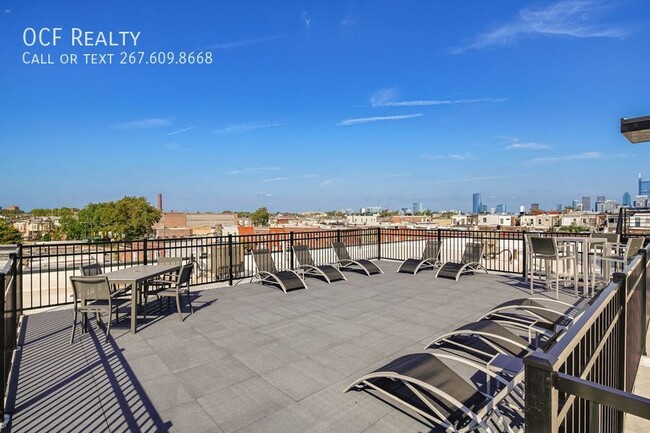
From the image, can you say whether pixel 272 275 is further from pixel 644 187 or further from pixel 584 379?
pixel 644 187

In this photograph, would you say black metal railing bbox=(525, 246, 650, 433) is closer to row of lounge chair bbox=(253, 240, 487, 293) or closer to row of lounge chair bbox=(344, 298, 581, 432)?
row of lounge chair bbox=(344, 298, 581, 432)

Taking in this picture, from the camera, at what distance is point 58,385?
367 cm

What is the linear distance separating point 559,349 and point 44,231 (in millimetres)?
110974

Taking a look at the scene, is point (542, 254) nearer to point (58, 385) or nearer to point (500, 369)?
point (500, 369)

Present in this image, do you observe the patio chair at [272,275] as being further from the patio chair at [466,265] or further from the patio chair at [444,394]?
the patio chair at [444,394]

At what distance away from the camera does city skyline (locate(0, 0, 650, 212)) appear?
1486 cm

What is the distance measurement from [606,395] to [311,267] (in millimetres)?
8736

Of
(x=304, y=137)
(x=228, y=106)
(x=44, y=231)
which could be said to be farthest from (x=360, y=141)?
(x=44, y=231)

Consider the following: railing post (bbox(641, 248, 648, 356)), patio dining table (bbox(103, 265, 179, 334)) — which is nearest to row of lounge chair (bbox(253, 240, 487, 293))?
patio dining table (bbox(103, 265, 179, 334))

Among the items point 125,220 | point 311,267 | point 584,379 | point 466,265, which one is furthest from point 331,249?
point 125,220

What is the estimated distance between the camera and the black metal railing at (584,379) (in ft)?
3.83

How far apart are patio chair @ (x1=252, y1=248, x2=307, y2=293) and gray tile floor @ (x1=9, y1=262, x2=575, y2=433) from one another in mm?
766

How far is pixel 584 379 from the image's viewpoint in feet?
4.92

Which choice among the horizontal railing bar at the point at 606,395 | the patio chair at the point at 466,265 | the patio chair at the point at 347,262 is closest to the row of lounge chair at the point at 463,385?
→ the horizontal railing bar at the point at 606,395
